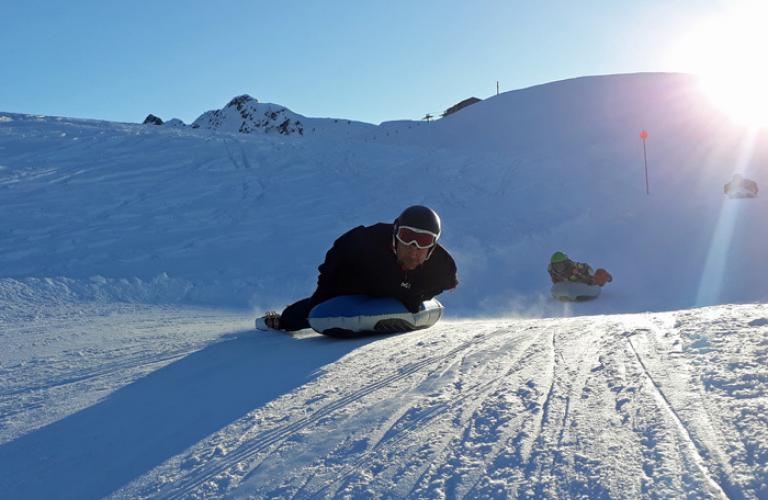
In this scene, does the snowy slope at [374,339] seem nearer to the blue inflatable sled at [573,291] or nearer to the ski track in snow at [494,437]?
the ski track in snow at [494,437]

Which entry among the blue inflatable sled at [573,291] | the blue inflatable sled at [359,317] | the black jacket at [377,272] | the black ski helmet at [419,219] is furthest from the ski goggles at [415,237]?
the blue inflatable sled at [573,291]

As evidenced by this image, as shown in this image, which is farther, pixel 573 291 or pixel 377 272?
pixel 573 291

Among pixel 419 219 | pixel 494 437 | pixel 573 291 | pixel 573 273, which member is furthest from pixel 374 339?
pixel 573 273

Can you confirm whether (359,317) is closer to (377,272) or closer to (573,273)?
(377,272)

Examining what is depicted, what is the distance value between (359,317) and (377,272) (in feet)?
1.67

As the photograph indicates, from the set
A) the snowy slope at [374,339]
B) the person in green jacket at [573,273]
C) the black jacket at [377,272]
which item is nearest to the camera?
the snowy slope at [374,339]

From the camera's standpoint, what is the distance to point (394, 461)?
80.0 inches

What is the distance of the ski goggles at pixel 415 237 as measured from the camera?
15.6ft

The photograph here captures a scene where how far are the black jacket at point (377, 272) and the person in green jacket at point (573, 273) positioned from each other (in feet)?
18.1

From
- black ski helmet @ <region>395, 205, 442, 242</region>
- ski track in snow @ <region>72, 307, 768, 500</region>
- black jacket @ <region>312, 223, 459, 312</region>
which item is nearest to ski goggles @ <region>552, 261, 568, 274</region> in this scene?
black jacket @ <region>312, 223, 459, 312</region>

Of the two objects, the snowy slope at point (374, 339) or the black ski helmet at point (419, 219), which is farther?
the black ski helmet at point (419, 219)

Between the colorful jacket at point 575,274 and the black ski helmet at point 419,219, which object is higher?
the black ski helmet at point 419,219

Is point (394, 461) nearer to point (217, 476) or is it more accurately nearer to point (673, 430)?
point (217, 476)

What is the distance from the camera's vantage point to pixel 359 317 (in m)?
4.84
